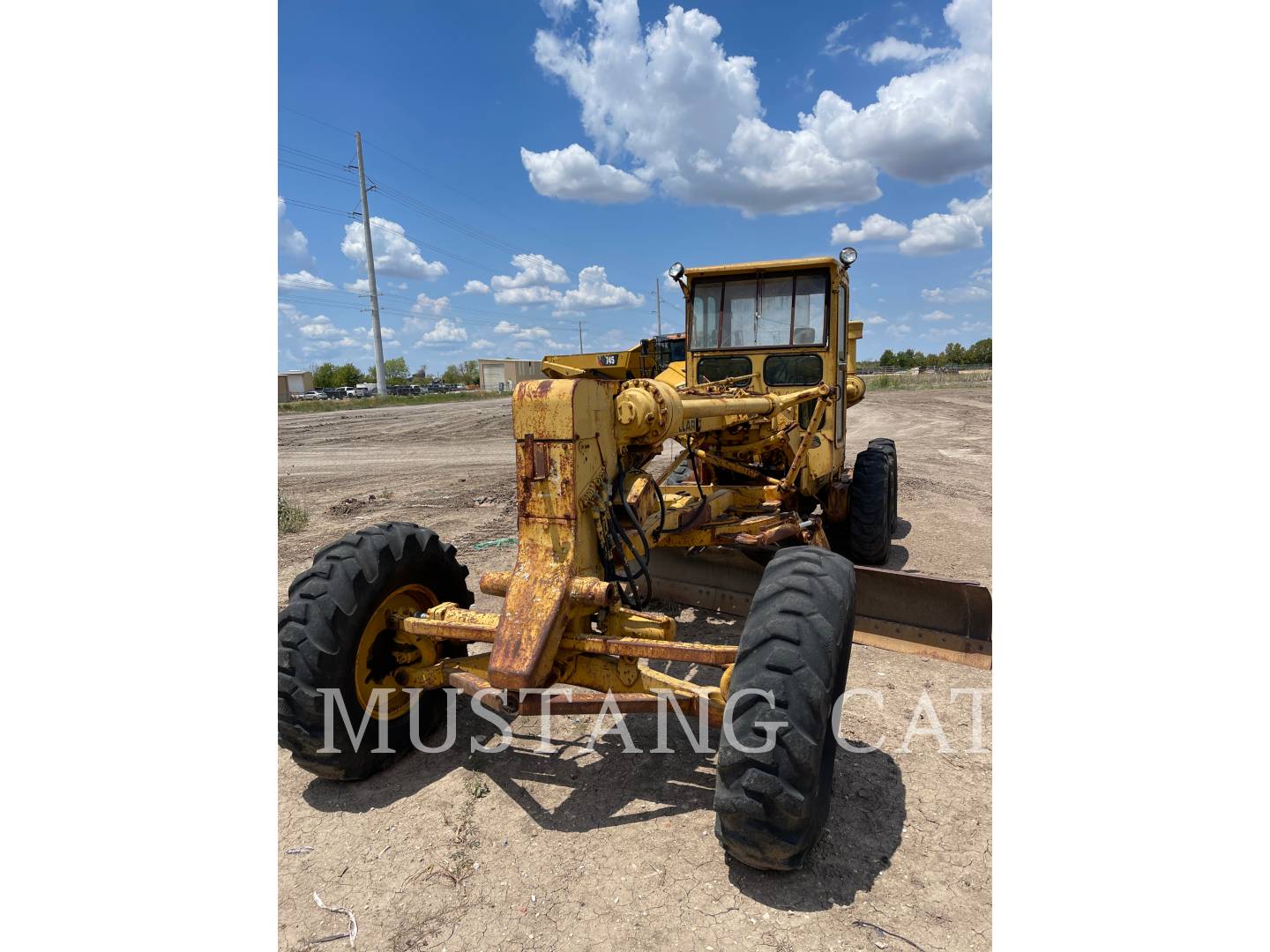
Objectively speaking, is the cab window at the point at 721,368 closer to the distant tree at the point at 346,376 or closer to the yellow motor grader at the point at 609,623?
the yellow motor grader at the point at 609,623

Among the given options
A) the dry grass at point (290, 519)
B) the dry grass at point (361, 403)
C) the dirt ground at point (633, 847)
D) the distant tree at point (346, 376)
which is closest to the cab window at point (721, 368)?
the dirt ground at point (633, 847)

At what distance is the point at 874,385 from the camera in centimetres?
5031

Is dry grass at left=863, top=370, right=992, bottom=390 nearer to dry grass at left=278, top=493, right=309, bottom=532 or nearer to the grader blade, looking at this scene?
dry grass at left=278, top=493, right=309, bottom=532

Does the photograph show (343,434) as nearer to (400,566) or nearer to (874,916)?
(400,566)

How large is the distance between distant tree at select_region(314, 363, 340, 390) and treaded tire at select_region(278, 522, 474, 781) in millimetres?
85549

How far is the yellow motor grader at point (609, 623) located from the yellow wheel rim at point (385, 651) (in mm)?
11

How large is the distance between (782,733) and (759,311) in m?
4.21

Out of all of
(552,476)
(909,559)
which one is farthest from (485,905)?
(909,559)

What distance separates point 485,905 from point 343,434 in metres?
21.6

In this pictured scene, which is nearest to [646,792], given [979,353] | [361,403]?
[361,403]

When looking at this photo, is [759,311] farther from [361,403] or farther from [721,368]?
[361,403]

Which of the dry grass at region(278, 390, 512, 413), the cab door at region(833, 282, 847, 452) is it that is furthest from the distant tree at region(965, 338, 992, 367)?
the cab door at region(833, 282, 847, 452)

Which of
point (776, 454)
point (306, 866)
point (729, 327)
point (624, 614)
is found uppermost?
point (729, 327)

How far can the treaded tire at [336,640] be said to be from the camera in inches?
125
